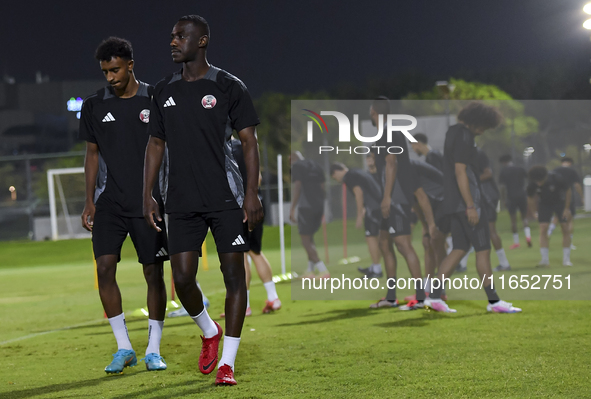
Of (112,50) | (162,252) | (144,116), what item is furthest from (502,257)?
(112,50)

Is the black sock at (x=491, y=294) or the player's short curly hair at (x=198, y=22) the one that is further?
the black sock at (x=491, y=294)

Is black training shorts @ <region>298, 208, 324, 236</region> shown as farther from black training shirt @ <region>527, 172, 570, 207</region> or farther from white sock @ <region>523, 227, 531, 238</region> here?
black training shirt @ <region>527, 172, 570, 207</region>

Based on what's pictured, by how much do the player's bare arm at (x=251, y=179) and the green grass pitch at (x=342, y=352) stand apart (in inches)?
35.8

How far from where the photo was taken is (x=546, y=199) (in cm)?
846

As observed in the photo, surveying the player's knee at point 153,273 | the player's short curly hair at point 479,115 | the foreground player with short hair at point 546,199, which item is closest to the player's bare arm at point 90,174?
the player's knee at point 153,273

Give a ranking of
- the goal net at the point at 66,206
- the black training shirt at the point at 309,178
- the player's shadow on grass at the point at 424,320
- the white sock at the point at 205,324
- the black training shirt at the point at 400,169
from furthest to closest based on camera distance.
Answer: the goal net at the point at 66,206, the black training shirt at the point at 309,178, the black training shirt at the point at 400,169, the player's shadow on grass at the point at 424,320, the white sock at the point at 205,324

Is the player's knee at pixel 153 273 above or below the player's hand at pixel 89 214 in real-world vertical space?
below

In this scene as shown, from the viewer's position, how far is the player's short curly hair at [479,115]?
688 cm

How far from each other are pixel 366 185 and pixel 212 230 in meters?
4.20

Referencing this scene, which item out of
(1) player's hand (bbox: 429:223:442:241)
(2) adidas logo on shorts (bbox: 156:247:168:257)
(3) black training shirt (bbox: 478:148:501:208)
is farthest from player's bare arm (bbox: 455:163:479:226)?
(2) adidas logo on shorts (bbox: 156:247:168:257)

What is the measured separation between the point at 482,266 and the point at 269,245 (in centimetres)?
2060

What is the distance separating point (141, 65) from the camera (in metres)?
63.5

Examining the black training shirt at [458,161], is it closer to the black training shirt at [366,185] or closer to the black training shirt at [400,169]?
the black training shirt at [400,169]

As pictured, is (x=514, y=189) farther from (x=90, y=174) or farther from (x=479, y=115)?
(x=90, y=174)
